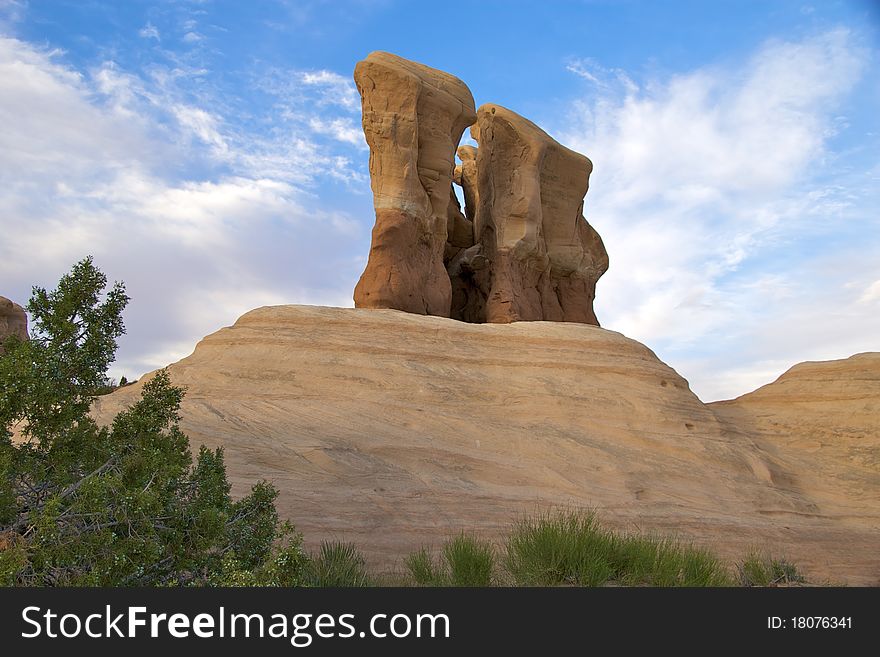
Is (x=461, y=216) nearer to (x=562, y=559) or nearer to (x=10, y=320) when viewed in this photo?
(x=10, y=320)

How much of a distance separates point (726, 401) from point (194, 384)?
17.0 metres

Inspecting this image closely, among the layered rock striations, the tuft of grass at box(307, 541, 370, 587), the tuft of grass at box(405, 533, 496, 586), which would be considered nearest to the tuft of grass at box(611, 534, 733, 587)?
the tuft of grass at box(405, 533, 496, 586)

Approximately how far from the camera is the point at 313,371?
15.0m

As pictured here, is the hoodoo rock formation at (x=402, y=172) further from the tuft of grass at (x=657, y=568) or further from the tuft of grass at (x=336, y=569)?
the tuft of grass at (x=657, y=568)

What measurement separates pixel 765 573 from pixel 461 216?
20.8 m

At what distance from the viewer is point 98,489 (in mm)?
5461

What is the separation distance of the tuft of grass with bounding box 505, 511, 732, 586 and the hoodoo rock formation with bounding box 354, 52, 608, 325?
1381cm

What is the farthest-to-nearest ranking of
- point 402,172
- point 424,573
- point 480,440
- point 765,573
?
1. point 402,172
2. point 480,440
3. point 765,573
4. point 424,573

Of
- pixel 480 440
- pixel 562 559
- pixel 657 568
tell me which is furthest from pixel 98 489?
pixel 480 440

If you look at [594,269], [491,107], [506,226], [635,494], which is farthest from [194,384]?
[594,269]

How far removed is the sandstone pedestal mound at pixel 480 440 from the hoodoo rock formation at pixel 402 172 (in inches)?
204

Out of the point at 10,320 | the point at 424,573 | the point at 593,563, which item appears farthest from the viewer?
the point at 10,320

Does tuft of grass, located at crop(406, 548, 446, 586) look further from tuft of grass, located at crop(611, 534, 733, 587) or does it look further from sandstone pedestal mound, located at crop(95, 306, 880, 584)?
tuft of grass, located at crop(611, 534, 733, 587)
